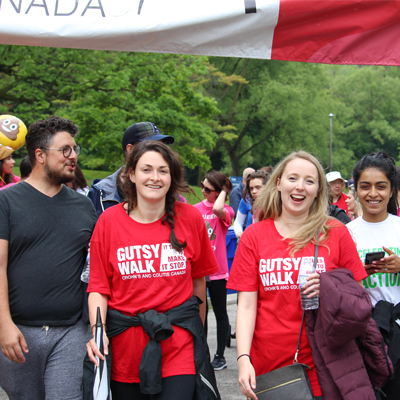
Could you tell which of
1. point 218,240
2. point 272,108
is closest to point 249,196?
point 218,240

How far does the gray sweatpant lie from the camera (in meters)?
2.75

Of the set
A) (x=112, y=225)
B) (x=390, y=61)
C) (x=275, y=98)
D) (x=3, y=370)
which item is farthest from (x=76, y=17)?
(x=275, y=98)

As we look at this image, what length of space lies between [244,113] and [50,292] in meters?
36.3

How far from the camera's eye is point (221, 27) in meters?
2.44

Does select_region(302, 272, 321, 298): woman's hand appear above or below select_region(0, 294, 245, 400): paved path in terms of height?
above

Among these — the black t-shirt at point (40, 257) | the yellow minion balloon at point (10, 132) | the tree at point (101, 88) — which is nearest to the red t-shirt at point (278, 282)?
the black t-shirt at point (40, 257)

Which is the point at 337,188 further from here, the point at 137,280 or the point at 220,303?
the point at 137,280

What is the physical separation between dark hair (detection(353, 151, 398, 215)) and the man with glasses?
1956 millimetres

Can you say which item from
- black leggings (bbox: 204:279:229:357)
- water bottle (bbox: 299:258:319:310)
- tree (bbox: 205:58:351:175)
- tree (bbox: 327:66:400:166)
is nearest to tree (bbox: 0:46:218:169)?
black leggings (bbox: 204:279:229:357)

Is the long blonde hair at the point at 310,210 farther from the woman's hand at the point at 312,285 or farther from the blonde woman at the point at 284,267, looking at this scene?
the woman's hand at the point at 312,285

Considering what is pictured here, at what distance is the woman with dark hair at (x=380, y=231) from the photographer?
2916 millimetres

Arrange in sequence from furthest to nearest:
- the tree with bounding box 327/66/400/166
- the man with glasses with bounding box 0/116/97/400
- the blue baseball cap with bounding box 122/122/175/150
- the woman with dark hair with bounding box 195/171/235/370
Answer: the tree with bounding box 327/66/400/166 < the woman with dark hair with bounding box 195/171/235/370 < the blue baseball cap with bounding box 122/122/175/150 < the man with glasses with bounding box 0/116/97/400

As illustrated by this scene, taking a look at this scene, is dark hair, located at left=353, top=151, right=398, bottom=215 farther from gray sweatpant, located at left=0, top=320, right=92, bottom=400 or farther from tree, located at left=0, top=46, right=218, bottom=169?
tree, located at left=0, top=46, right=218, bottom=169

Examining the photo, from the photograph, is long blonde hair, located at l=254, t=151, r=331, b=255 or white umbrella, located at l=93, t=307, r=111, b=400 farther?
long blonde hair, located at l=254, t=151, r=331, b=255
